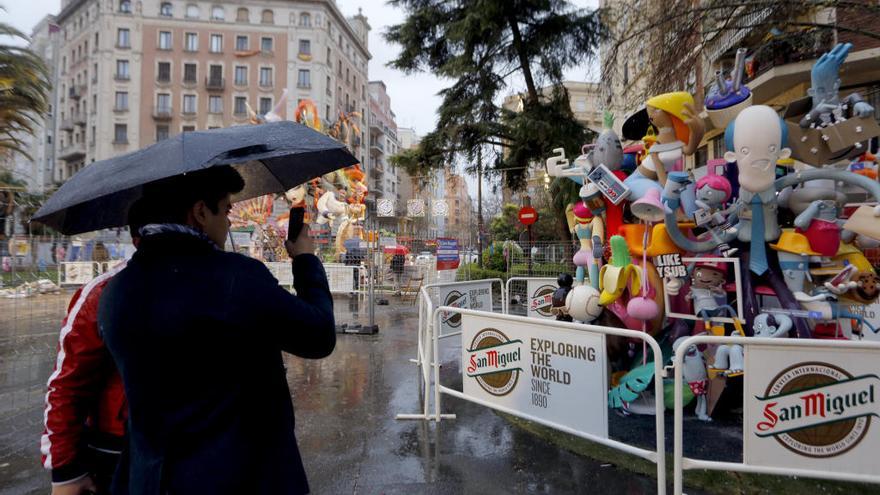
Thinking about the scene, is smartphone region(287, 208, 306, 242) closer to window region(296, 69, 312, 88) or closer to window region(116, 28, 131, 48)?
window region(296, 69, 312, 88)

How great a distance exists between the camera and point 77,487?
6.04 feet

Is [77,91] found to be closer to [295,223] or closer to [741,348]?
[295,223]

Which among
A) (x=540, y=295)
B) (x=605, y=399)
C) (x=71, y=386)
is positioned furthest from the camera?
(x=540, y=295)

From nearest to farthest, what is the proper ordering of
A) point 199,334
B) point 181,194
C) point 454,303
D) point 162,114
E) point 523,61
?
point 199,334 → point 181,194 → point 454,303 → point 523,61 → point 162,114

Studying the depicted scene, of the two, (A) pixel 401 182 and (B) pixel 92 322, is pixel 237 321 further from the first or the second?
(A) pixel 401 182

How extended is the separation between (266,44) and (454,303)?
46958mm

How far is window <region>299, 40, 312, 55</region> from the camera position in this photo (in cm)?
4659

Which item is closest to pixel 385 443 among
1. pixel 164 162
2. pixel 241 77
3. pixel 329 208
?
pixel 164 162

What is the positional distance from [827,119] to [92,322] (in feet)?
18.0

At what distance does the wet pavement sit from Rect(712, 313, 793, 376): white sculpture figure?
1412 millimetres

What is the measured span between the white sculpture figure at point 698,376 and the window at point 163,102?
165 ft

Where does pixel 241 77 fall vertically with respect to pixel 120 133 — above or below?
above

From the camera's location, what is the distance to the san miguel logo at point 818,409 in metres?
2.75

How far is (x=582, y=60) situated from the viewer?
49.2ft
